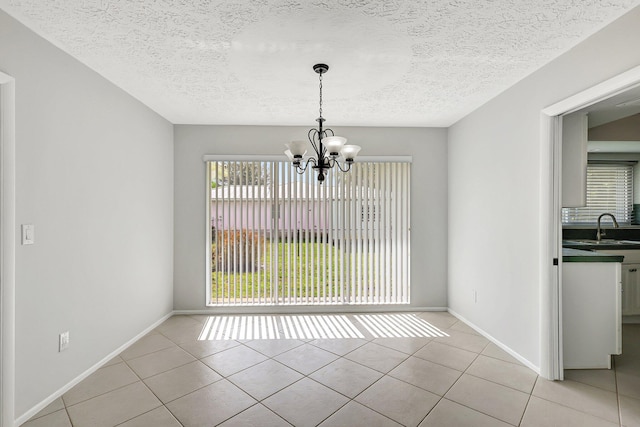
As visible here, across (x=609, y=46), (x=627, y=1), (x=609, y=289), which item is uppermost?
(x=627, y=1)

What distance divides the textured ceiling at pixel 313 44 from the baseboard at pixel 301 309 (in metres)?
2.51

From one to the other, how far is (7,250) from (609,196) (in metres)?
6.33

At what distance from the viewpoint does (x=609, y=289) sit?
255 cm

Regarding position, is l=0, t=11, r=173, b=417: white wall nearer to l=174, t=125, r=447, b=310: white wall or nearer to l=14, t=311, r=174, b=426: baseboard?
l=14, t=311, r=174, b=426: baseboard

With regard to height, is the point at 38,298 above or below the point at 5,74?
below

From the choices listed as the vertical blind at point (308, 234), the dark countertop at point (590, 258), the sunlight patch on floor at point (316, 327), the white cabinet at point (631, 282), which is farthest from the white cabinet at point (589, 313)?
the vertical blind at point (308, 234)

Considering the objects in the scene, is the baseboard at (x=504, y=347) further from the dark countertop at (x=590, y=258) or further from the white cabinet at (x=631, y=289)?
the white cabinet at (x=631, y=289)

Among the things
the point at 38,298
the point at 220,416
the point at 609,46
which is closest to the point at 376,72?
the point at 609,46

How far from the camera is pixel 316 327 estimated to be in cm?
358

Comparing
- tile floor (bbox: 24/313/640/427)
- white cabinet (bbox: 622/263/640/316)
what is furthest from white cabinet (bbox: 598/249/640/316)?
tile floor (bbox: 24/313/640/427)

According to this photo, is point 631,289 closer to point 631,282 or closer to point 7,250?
point 631,282

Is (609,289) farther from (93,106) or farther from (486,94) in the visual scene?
(93,106)

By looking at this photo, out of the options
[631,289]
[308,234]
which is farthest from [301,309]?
[631,289]

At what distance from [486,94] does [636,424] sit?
2678mm
